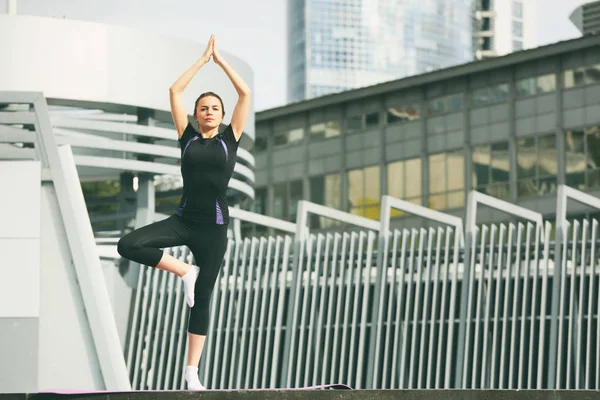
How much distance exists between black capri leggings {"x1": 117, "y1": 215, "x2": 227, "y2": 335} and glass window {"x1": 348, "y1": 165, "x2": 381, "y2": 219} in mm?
41594

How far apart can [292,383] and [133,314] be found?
3.98m

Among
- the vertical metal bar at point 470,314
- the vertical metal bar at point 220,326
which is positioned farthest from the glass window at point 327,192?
the vertical metal bar at point 470,314

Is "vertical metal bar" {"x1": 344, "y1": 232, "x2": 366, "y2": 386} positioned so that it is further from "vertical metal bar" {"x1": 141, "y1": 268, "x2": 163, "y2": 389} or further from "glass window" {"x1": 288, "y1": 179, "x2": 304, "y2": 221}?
"glass window" {"x1": 288, "y1": 179, "x2": 304, "y2": 221}

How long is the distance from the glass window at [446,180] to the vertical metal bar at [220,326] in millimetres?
23061

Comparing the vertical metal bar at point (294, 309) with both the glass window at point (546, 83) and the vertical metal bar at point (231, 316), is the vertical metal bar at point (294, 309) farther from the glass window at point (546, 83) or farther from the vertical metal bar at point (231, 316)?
the glass window at point (546, 83)

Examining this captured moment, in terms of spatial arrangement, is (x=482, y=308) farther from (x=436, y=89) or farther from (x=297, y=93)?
(x=297, y=93)

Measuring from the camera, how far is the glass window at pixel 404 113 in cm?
4928

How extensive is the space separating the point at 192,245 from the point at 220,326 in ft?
52.8

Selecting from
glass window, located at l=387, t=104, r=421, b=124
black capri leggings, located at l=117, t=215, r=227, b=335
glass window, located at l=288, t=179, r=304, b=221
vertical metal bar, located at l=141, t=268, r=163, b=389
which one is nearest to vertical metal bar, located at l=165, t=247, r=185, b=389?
vertical metal bar, located at l=141, t=268, r=163, b=389

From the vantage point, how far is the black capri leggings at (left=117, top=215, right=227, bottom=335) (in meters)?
8.99

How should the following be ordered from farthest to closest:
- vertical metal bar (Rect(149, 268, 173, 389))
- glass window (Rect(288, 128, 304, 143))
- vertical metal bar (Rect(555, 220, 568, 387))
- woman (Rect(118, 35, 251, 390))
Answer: glass window (Rect(288, 128, 304, 143))
vertical metal bar (Rect(149, 268, 173, 389))
vertical metal bar (Rect(555, 220, 568, 387))
woman (Rect(118, 35, 251, 390))

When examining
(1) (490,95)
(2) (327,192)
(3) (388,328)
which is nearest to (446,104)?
(1) (490,95)

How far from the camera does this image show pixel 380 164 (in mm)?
50688

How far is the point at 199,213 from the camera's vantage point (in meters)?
9.13
